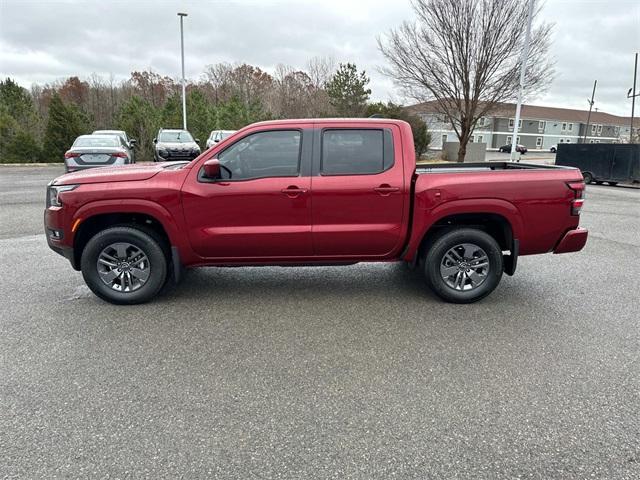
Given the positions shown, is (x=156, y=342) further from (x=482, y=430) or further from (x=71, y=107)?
(x=71, y=107)

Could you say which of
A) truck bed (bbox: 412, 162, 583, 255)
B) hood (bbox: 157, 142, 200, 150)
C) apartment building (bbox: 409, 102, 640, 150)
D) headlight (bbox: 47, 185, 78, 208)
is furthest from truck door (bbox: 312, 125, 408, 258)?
apartment building (bbox: 409, 102, 640, 150)

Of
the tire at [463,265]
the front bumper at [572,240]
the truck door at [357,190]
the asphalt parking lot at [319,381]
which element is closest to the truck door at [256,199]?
the truck door at [357,190]

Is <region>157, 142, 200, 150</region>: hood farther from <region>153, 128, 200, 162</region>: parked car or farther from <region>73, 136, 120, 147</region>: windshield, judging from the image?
<region>73, 136, 120, 147</region>: windshield

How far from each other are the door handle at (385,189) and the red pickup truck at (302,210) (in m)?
0.01

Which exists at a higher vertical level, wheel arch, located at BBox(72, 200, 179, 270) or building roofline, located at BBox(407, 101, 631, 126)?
building roofline, located at BBox(407, 101, 631, 126)

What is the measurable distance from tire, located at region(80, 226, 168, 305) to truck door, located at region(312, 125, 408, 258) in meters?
1.69

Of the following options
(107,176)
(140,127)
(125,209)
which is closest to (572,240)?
(125,209)

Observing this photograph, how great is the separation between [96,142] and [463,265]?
13287 mm

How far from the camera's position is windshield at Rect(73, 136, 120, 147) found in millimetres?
13935

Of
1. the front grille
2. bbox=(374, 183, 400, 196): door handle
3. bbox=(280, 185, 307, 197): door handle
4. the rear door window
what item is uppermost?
the rear door window

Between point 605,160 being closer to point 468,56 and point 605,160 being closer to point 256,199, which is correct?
point 468,56

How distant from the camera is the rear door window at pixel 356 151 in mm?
4547

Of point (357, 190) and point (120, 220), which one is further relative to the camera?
point (120, 220)

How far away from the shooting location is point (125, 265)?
458cm
